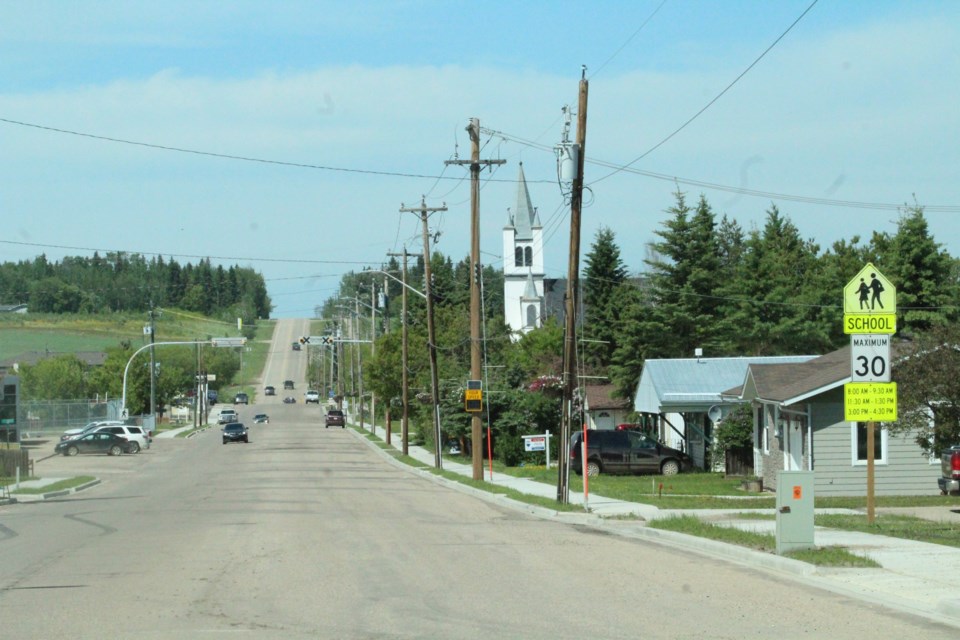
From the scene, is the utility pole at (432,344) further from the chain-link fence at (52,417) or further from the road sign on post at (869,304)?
the chain-link fence at (52,417)

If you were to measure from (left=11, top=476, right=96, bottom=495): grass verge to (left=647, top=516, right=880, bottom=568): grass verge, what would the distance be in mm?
20555

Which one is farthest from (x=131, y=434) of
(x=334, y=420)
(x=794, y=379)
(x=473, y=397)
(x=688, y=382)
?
(x=794, y=379)

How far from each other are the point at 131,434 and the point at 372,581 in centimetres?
5178

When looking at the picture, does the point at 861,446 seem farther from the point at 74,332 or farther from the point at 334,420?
the point at 74,332

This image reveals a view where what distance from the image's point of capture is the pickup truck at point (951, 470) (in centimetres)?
2130

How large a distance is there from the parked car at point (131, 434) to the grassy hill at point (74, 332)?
7640 cm

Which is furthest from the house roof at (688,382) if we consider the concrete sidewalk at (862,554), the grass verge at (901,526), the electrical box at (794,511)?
the electrical box at (794,511)

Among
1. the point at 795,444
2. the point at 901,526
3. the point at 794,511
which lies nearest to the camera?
the point at 794,511

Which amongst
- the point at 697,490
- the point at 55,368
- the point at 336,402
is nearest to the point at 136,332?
the point at 336,402

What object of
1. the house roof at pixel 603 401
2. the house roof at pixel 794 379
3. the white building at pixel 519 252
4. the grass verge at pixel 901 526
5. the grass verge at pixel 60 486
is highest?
the white building at pixel 519 252

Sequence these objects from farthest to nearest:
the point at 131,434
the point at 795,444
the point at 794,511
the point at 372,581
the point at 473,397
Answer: the point at 131,434 < the point at 473,397 < the point at 795,444 < the point at 794,511 < the point at 372,581

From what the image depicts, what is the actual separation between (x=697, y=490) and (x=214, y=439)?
172ft

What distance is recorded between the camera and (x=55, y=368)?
102m

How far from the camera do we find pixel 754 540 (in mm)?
16406
